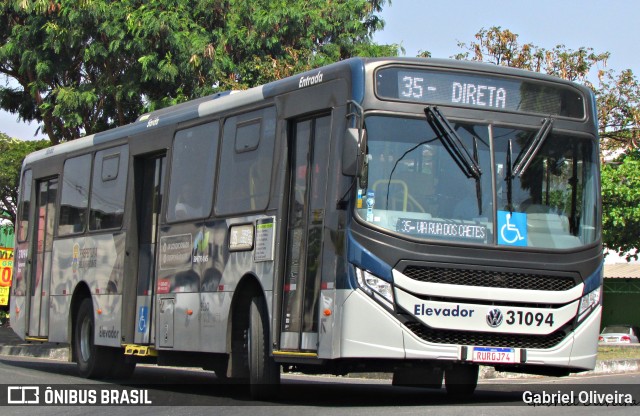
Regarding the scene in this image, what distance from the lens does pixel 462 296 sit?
34.7 feet

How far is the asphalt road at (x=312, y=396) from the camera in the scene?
10750mm

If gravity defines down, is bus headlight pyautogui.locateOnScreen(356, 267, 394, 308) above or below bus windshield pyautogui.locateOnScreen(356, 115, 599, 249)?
below

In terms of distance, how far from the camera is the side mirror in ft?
34.3

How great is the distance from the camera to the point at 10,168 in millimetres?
50750

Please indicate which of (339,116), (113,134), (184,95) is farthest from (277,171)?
(184,95)

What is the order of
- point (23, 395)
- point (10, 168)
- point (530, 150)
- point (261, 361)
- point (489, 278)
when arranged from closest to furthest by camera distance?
point (489, 278) → point (530, 150) → point (261, 361) → point (23, 395) → point (10, 168)

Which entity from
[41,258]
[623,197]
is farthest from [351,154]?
[623,197]

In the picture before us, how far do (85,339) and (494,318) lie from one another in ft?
26.8

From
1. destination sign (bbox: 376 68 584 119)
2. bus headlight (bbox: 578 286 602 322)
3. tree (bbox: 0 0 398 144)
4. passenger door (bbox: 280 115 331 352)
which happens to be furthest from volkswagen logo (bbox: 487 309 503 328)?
tree (bbox: 0 0 398 144)

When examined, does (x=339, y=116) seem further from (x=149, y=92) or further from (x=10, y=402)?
(x=149, y=92)

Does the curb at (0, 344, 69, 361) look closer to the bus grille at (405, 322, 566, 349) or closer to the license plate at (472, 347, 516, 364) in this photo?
the bus grille at (405, 322, 566, 349)

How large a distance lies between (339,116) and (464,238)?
5.41 ft

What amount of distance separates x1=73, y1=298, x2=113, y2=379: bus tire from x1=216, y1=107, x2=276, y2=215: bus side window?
4.50 meters

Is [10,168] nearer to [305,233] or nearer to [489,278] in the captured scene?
[305,233]
